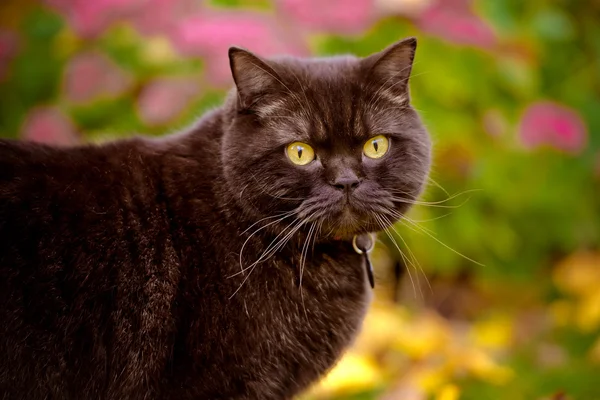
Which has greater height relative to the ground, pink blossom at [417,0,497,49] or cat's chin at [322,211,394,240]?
pink blossom at [417,0,497,49]

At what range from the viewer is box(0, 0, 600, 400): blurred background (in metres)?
2.17

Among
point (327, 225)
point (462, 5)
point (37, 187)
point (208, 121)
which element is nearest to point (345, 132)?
point (327, 225)

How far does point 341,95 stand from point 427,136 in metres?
0.24

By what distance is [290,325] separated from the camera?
138 centimetres

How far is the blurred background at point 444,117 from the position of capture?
217 cm

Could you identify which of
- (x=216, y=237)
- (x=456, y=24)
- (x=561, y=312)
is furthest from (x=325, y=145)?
(x=561, y=312)

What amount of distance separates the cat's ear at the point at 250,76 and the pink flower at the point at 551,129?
1336 mm

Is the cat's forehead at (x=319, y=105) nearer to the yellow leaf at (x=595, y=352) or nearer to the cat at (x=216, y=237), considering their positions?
the cat at (x=216, y=237)

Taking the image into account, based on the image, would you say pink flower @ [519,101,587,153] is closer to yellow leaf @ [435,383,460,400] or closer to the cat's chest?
yellow leaf @ [435,383,460,400]

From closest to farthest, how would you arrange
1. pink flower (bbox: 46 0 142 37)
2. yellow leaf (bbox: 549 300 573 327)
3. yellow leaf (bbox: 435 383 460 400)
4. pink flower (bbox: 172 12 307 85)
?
1. yellow leaf (bbox: 435 383 460 400)
2. pink flower (bbox: 172 12 307 85)
3. pink flower (bbox: 46 0 142 37)
4. yellow leaf (bbox: 549 300 573 327)

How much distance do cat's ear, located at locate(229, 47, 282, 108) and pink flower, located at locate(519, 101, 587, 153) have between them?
1.34 meters

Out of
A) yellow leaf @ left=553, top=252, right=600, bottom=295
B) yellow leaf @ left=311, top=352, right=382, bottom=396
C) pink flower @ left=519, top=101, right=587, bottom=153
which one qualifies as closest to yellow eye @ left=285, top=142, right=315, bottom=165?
yellow leaf @ left=311, top=352, right=382, bottom=396

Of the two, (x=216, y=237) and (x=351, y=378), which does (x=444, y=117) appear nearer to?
(x=351, y=378)

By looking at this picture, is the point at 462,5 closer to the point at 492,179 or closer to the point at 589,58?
the point at 492,179
